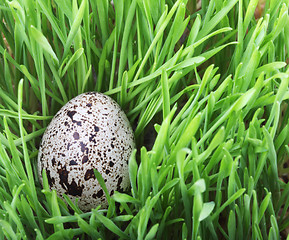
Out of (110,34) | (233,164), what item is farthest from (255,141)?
(110,34)

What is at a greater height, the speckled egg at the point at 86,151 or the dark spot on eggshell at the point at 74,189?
the speckled egg at the point at 86,151

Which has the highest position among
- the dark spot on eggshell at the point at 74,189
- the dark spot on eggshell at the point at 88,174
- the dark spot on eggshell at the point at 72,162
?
the dark spot on eggshell at the point at 72,162

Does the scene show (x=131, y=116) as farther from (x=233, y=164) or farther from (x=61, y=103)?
(x=233, y=164)

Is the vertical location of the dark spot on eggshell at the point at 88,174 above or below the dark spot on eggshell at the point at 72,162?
below

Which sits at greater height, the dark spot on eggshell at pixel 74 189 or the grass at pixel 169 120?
→ the grass at pixel 169 120

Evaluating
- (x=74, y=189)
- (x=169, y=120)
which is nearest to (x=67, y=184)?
(x=74, y=189)

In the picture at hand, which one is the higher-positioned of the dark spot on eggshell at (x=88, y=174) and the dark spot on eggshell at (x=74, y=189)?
the dark spot on eggshell at (x=88, y=174)
